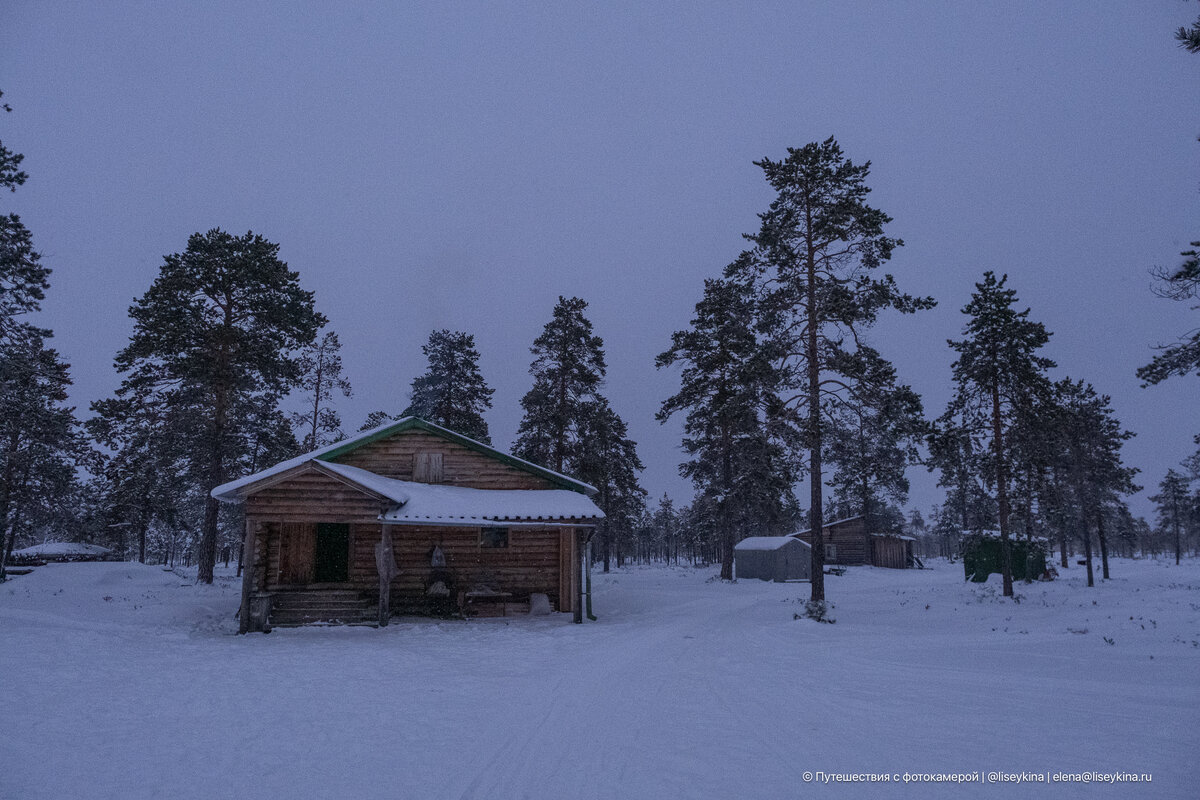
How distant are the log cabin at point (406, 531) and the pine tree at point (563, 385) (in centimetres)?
1166

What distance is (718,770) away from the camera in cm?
535

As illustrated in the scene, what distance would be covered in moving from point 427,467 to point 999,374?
22.5m

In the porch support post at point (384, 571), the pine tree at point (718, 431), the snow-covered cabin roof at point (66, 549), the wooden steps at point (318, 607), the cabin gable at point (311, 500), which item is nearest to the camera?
the cabin gable at point (311, 500)

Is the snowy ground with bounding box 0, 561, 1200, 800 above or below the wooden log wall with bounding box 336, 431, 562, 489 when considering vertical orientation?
below

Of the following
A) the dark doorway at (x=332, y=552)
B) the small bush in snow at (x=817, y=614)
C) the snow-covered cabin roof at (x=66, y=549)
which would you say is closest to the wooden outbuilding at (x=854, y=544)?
the small bush in snow at (x=817, y=614)

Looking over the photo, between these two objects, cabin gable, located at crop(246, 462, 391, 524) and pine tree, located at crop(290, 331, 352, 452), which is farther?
pine tree, located at crop(290, 331, 352, 452)

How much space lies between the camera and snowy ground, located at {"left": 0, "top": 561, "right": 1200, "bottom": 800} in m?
5.13

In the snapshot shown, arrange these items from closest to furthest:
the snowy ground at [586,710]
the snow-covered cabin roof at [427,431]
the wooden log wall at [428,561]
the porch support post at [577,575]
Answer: the snowy ground at [586,710] < the porch support post at [577,575] < the wooden log wall at [428,561] < the snow-covered cabin roof at [427,431]

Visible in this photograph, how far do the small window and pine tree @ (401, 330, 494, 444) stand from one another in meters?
16.1

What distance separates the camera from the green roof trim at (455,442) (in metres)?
18.8

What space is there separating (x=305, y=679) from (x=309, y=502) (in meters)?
6.80

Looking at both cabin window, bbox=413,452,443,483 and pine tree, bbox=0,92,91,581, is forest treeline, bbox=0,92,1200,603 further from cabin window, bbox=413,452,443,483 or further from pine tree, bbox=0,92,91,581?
cabin window, bbox=413,452,443,483

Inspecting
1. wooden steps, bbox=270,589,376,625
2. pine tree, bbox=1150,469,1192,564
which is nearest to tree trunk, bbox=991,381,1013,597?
wooden steps, bbox=270,589,376,625

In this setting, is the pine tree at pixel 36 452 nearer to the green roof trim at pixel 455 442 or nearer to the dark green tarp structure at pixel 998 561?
the green roof trim at pixel 455 442
